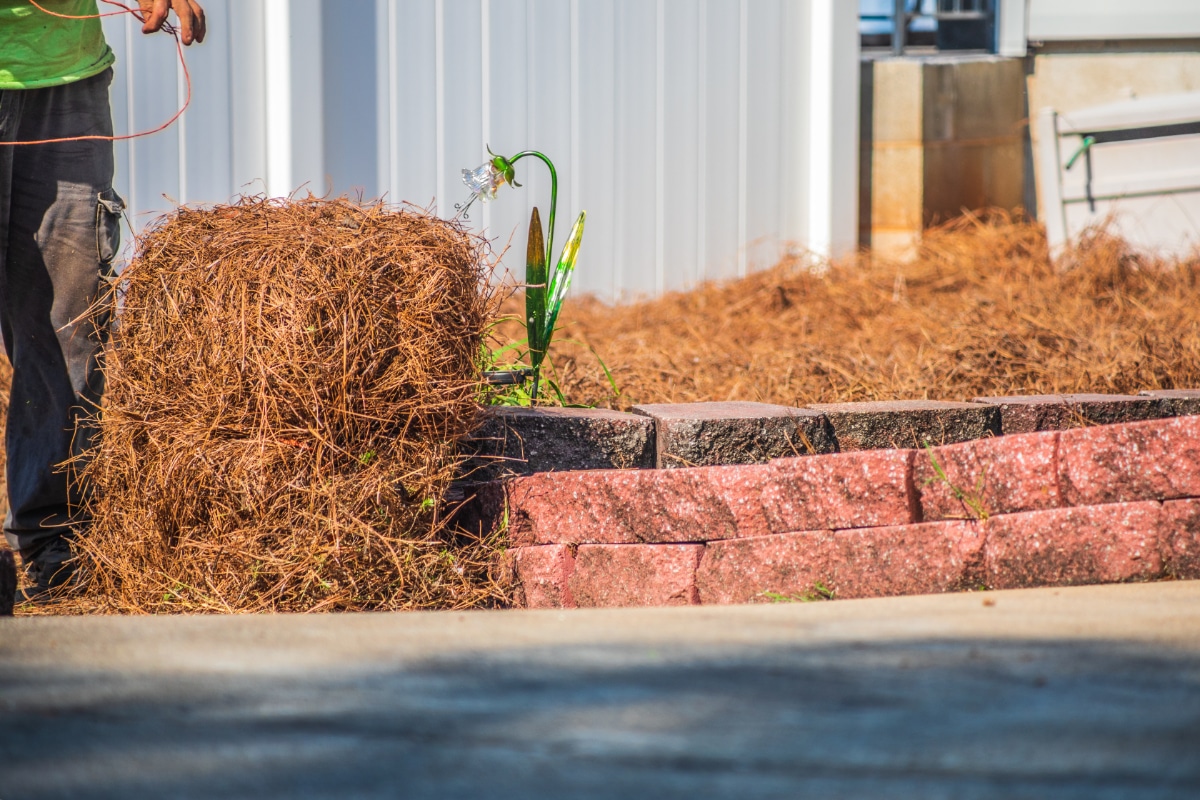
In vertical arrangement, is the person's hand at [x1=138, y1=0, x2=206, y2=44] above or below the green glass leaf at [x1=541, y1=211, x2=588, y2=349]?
above

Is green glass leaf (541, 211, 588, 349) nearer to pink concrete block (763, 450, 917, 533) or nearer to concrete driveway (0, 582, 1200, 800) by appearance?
pink concrete block (763, 450, 917, 533)

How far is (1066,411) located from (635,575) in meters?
1.30

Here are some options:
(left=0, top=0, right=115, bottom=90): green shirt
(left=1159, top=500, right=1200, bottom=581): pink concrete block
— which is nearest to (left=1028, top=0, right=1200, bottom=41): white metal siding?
(left=1159, top=500, right=1200, bottom=581): pink concrete block

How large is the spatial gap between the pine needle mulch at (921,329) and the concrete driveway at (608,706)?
1.98m

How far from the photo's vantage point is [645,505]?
2.46m

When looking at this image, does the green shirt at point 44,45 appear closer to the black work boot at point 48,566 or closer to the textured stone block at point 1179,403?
the black work boot at point 48,566

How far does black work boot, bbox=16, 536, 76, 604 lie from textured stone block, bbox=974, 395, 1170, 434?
227cm

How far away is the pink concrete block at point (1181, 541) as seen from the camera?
2.23 m

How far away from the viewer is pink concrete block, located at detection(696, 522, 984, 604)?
2270 millimetres

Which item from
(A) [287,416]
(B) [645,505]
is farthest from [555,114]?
(A) [287,416]

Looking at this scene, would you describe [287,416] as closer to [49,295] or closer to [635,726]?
[49,295]

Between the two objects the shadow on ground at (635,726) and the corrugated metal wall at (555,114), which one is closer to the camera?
the shadow on ground at (635,726)

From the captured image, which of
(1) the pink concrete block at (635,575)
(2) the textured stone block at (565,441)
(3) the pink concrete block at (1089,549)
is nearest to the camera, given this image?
(3) the pink concrete block at (1089,549)

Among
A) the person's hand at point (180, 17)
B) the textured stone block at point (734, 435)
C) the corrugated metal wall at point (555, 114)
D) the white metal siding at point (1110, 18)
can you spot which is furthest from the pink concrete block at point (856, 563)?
the white metal siding at point (1110, 18)
